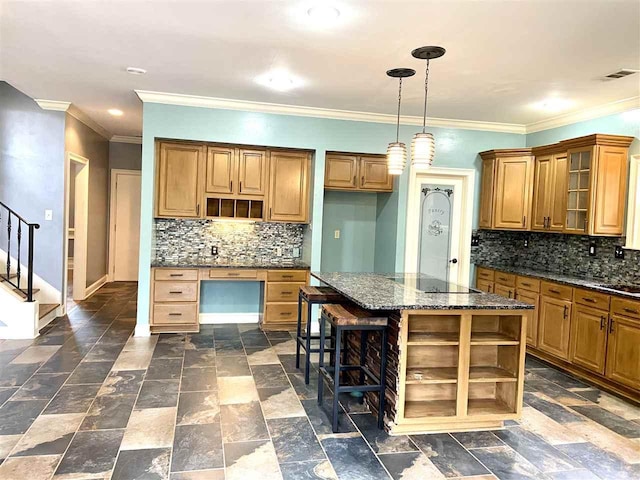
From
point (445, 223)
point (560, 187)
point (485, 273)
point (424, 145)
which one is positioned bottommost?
point (485, 273)

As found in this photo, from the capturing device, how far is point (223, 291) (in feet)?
19.1

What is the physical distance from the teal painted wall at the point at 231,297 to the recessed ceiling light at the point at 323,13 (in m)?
3.56

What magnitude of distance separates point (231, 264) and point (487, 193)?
321cm

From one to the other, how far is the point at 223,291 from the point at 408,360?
3.23m

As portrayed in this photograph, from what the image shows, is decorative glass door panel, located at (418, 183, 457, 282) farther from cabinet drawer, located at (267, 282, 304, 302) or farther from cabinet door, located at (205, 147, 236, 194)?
cabinet door, located at (205, 147, 236, 194)

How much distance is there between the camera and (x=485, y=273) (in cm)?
574

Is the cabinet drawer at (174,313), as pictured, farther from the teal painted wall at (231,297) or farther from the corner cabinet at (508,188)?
the corner cabinet at (508,188)

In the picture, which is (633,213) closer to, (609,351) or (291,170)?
(609,351)

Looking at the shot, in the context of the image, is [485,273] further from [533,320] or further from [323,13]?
[323,13]

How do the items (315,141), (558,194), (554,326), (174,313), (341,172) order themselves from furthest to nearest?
(341,172) < (315,141) < (174,313) < (558,194) < (554,326)

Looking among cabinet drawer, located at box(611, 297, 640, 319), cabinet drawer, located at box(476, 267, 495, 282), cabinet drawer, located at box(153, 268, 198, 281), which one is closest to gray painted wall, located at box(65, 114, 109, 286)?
cabinet drawer, located at box(153, 268, 198, 281)

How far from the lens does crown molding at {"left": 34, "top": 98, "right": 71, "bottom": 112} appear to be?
17.9 ft

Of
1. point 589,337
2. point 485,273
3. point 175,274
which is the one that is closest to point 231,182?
point 175,274

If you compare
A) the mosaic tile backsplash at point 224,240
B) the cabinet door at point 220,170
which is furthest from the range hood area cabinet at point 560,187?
the cabinet door at point 220,170
